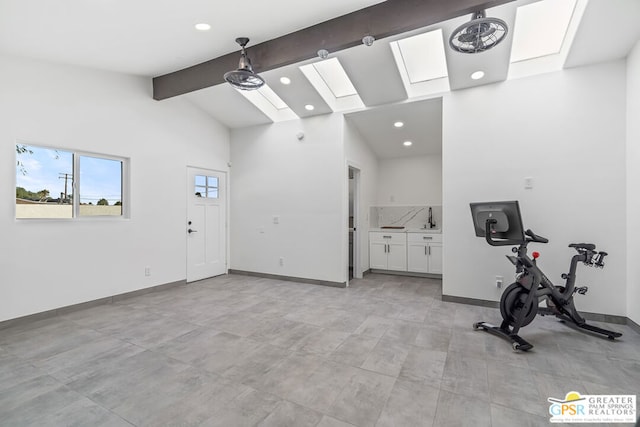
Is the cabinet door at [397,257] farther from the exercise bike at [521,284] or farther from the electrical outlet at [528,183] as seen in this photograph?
the exercise bike at [521,284]

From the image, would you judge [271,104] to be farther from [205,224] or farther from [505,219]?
[505,219]

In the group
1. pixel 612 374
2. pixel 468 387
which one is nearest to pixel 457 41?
pixel 468 387

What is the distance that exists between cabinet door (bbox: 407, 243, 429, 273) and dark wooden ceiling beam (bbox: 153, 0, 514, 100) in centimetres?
375

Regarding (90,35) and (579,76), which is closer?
(90,35)

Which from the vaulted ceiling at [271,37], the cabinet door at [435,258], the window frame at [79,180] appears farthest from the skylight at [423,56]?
the window frame at [79,180]

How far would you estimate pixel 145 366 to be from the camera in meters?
2.38

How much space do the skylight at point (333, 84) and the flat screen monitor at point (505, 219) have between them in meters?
2.56

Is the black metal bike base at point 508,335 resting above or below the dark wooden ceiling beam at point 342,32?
below

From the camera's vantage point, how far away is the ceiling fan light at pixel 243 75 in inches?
121

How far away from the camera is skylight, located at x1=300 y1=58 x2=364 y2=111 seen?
421 cm

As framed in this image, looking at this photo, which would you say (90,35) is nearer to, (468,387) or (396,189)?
(468,387)

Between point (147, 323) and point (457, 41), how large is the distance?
13.9ft

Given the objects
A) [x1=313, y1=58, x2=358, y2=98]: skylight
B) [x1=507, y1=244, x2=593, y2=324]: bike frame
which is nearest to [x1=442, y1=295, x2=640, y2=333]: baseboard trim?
[x1=507, y1=244, x2=593, y2=324]: bike frame

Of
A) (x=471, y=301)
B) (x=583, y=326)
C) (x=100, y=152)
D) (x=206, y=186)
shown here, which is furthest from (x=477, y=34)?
(x=206, y=186)
